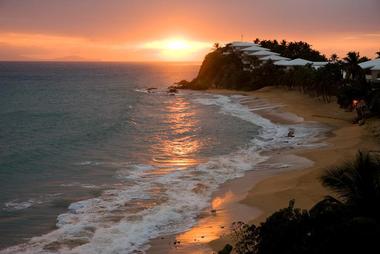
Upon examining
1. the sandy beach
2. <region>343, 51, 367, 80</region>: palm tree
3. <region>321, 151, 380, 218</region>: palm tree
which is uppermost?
<region>343, 51, 367, 80</region>: palm tree

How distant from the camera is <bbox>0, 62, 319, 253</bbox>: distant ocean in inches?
704

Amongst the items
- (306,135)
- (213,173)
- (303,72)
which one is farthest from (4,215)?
(303,72)

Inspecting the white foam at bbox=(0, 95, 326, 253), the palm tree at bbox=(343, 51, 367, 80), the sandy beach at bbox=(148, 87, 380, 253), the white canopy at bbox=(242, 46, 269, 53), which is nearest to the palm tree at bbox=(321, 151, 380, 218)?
the sandy beach at bbox=(148, 87, 380, 253)

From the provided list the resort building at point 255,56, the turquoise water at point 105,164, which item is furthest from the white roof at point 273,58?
the turquoise water at point 105,164

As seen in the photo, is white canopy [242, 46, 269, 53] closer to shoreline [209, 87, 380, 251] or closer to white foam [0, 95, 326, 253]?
shoreline [209, 87, 380, 251]

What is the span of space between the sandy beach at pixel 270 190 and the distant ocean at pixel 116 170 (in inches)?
29.5

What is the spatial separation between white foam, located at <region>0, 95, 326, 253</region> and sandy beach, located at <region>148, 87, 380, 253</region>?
0.68 m

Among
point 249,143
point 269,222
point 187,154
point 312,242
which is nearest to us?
point 312,242

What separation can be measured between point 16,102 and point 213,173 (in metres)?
58.8

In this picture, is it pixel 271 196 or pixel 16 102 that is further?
pixel 16 102

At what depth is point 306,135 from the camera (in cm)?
3769

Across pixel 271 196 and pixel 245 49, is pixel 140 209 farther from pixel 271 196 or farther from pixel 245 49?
pixel 245 49

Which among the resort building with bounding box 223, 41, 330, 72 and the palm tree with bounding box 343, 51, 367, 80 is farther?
the resort building with bounding box 223, 41, 330, 72

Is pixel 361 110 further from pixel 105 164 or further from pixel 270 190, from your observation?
pixel 105 164
